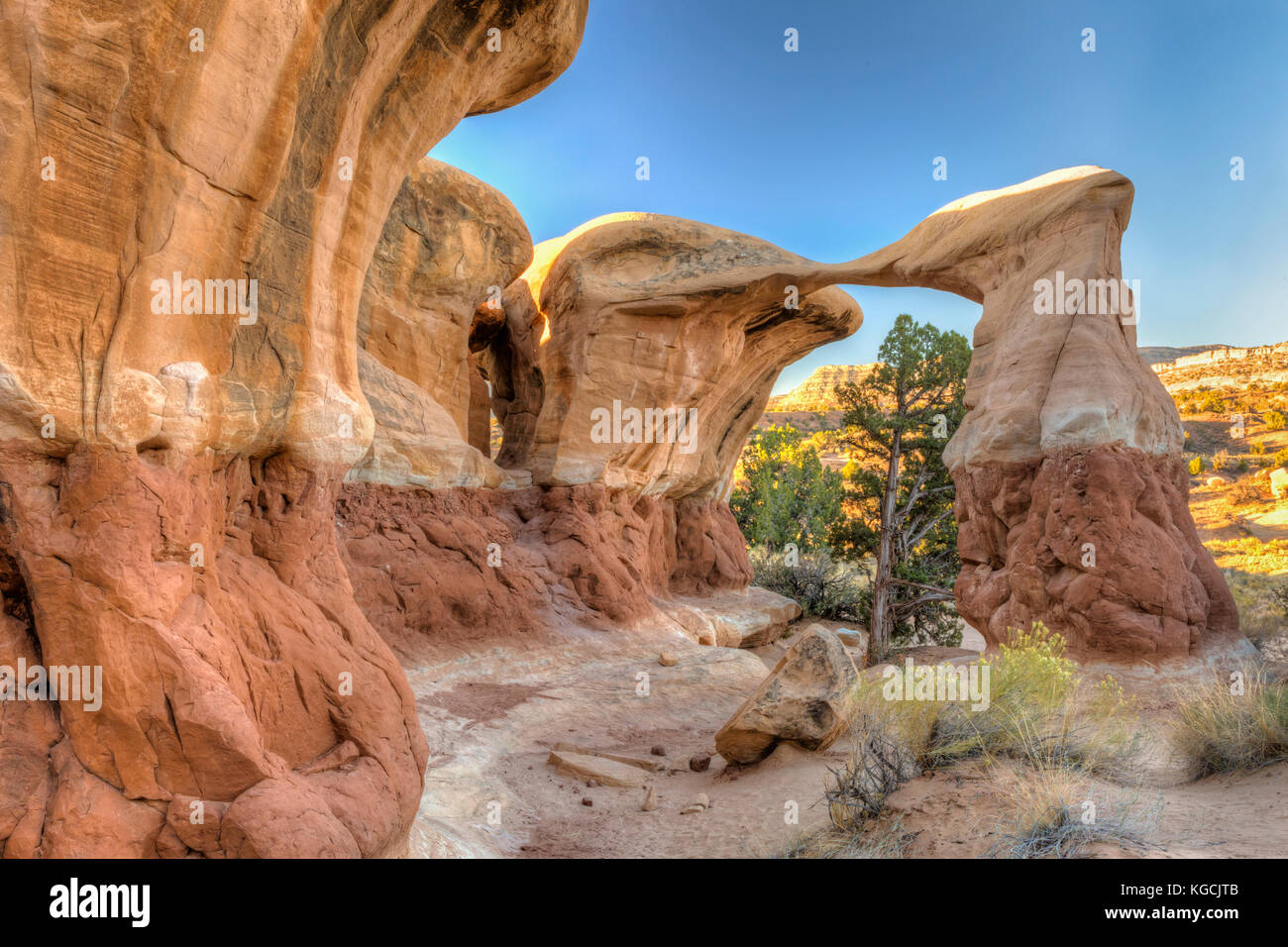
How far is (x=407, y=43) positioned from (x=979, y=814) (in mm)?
6108

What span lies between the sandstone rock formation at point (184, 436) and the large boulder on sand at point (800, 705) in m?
3.03

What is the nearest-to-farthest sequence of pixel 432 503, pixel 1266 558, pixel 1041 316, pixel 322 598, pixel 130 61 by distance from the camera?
pixel 130 61 → pixel 322 598 → pixel 1041 316 → pixel 432 503 → pixel 1266 558

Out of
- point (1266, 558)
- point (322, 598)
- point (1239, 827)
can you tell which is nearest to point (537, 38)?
point (322, 598)

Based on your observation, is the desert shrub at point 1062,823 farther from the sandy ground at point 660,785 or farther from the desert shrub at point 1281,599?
the desert shrub at point 1281,599

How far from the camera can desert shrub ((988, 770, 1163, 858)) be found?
140 inches

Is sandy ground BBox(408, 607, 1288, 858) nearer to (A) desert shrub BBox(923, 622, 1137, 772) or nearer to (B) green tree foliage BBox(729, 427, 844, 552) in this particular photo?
(A) desert shrub BBox(923, 622, 1137, 772)

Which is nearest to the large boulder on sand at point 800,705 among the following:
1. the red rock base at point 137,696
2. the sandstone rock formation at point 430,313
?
the red rock base at point 137,696

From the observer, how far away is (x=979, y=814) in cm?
418

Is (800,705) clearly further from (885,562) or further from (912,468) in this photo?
(912,468)

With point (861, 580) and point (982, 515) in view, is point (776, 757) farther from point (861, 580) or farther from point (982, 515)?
point (861, 580)

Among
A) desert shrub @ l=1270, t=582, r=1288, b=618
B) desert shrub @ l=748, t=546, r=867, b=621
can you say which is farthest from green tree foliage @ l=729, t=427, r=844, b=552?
desert shrub @ l=1270, t=582, r=1288, b=618

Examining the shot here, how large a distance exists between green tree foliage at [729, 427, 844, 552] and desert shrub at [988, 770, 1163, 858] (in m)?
16.2

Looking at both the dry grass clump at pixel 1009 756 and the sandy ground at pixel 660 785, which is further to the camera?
the sandy ground at pixel 660 785

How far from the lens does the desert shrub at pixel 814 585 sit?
20.1 metres
